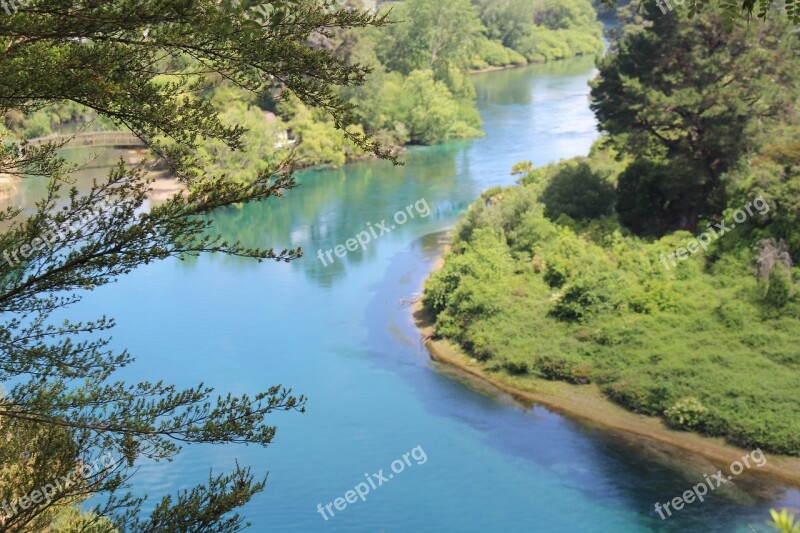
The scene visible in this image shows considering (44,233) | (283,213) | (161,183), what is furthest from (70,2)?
(161,183)

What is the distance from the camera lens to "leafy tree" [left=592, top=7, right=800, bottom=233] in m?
20.8

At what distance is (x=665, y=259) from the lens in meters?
20.2

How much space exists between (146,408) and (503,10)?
196ft

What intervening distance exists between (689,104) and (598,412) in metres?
8.21

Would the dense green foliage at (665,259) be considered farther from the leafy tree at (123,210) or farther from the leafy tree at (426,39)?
the leafy tree at (426,39)

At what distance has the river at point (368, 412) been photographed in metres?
13.8

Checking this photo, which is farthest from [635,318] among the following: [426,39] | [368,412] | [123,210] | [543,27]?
[543,27]

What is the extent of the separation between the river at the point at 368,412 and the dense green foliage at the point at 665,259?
49.0 inches

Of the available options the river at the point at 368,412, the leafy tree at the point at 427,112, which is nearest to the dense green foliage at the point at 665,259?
the river at the point at 368,412

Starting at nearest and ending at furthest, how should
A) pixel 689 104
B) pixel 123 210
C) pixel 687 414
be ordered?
1. pixel 123 210
2. pixel 687 414
3. pixel 689 104

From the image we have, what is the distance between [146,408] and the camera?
21.2ft

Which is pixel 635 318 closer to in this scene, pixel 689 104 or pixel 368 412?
pixel 689 104

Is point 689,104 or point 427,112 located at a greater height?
point 689,104

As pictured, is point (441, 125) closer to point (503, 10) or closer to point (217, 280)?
point (217, 280)
